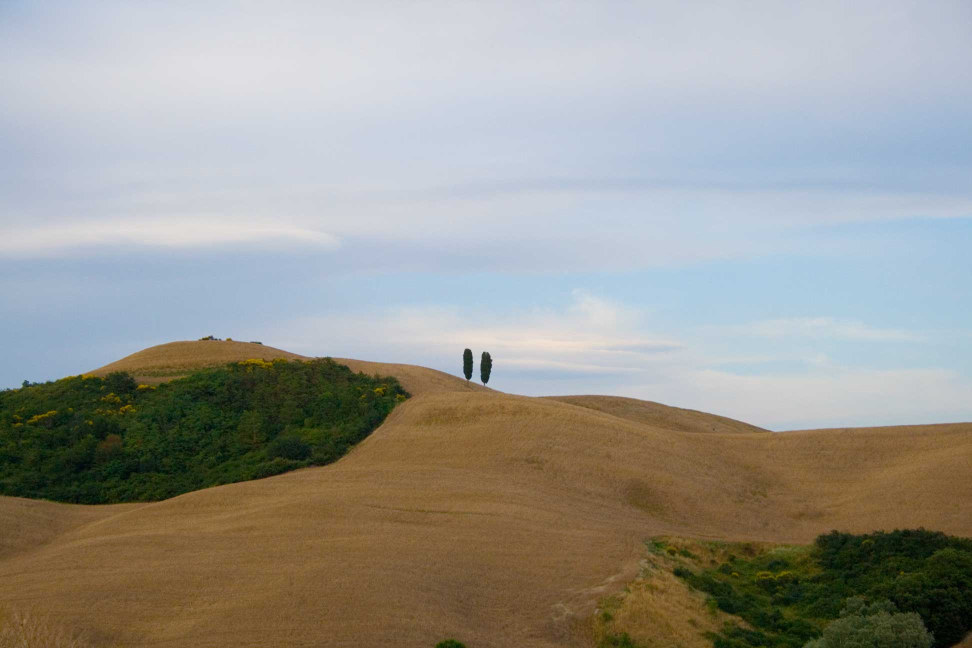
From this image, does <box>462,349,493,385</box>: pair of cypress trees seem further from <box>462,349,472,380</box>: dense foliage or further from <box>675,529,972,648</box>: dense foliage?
<box>675,529,972,648</box>: dense foliage

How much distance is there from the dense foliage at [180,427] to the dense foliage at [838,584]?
14514mm

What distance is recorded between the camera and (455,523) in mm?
20844

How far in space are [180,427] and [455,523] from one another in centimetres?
1653

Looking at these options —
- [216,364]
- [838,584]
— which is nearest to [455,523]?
[838,584]

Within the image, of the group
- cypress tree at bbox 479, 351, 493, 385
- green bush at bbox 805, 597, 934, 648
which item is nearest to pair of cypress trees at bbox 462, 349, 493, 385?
cypress tree at bbox 479, 351, 493, 385

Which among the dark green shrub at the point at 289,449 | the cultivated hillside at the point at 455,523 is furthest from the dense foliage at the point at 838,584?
the dark green shrub at the point at 289,449

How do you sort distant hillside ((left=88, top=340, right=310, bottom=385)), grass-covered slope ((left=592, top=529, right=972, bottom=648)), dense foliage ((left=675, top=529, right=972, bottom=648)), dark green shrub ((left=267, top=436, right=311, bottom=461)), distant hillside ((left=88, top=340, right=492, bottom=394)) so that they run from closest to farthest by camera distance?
grass-covered slope ((left=592, top=529, right=972, bottom=648)) < dense foliage ((left=675, top=529, right=972, bottom=648)) < dark green shrub ((left=267, top=436, right=311, bottom=461)) < distant hillside ((left=88, top=340, right=492, bottom=394)) < distant hillside ((left=88, top=340, right=310, bottom=385))

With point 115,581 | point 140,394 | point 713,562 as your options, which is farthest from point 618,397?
point 115,581

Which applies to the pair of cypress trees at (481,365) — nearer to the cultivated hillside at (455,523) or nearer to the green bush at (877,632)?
the cultivated hillside at (455,523)

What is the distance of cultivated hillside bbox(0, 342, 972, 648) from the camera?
15.0 m

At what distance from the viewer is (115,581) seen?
16.3m

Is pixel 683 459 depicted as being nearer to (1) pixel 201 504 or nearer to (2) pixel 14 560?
(1) pixel 201 504

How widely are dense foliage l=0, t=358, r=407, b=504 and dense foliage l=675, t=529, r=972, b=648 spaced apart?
14.5m

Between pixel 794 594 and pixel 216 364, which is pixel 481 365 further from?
pixel 794 594
